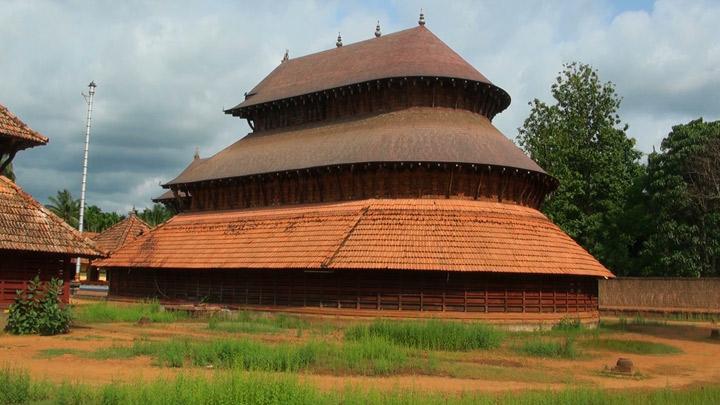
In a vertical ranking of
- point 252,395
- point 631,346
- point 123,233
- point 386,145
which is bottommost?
point 631,346

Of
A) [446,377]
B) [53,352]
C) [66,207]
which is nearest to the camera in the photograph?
[446,377]

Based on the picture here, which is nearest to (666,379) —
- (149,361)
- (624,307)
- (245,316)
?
(149,361)

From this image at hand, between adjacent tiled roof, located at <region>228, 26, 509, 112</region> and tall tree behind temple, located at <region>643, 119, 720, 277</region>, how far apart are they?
585 inches

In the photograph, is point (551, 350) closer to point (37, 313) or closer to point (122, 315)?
point (37, 313)

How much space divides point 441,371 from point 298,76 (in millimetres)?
23879

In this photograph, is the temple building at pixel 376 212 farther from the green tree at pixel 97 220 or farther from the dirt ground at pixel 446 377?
the green tree at pixel 97 220

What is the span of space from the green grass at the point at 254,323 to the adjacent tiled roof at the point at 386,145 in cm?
633

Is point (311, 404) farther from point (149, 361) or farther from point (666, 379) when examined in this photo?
point (666, 379)

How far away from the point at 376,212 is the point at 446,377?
12.3m

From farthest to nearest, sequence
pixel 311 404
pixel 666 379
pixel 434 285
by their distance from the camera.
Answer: pixel 434 285, pixel 666 379, pixel 311 404

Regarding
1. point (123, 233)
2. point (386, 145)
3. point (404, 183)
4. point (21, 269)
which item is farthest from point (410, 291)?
point (123, 233)

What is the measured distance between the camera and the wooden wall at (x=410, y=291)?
22.9m

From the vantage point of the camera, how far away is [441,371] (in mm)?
13500

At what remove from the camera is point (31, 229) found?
20.2 meters
